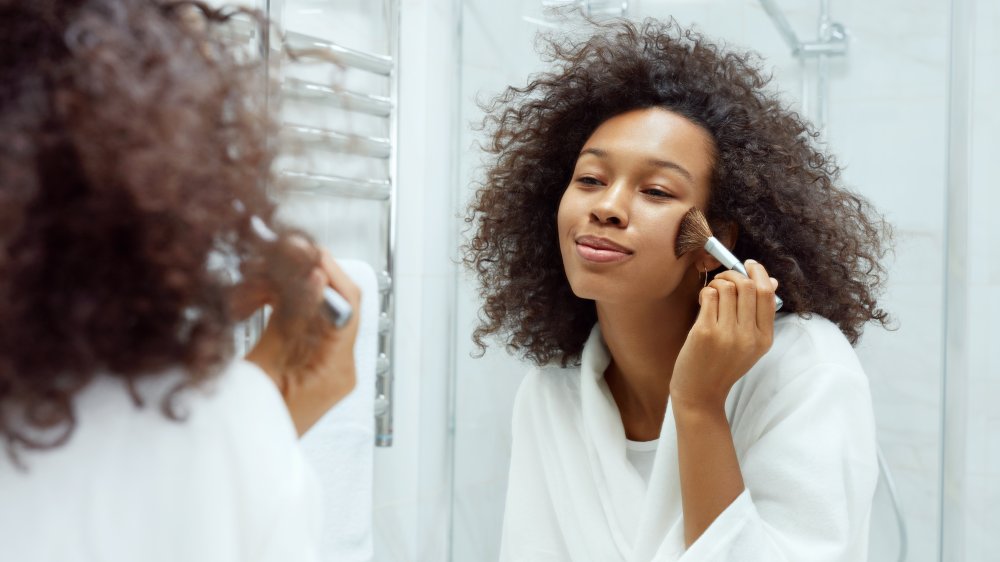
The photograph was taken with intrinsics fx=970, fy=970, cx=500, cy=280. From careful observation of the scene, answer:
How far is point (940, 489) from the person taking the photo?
1447mm

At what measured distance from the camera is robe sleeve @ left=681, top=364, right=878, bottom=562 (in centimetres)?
107

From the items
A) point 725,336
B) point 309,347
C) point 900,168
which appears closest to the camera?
point 309,347

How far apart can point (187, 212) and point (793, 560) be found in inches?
32.2

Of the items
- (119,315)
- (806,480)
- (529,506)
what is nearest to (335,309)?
(119,315)

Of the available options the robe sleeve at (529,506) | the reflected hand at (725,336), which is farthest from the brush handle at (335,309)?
the robe sleeve at (529,506)

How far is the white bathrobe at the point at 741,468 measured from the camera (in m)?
1.09

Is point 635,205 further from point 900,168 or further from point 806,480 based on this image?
point 900,168

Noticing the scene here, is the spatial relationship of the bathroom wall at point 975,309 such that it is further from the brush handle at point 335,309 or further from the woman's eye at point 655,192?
the brush handle at point 335,309

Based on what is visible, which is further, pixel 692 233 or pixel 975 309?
pixel 975 309

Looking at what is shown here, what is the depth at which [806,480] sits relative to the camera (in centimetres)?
109

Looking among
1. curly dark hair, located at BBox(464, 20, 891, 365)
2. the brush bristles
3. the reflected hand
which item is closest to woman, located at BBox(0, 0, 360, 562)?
the reflected hand

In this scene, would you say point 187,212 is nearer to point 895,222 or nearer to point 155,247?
point 155,247

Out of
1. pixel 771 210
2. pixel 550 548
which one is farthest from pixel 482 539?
pixel 771 210

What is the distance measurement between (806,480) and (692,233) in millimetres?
322
